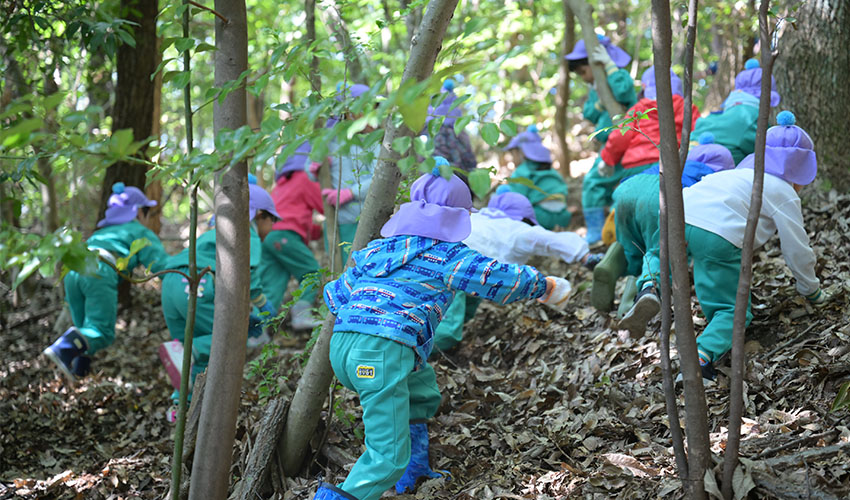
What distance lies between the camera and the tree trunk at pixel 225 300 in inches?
109

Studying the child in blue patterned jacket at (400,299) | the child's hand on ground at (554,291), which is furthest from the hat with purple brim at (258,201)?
the child's hand on ground at (554,291)

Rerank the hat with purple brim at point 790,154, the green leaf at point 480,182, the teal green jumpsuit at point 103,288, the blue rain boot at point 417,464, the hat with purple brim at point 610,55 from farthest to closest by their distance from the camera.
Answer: the hat with purple brim at point 610,55, the teal green jumpsuit at point 103,288, the hat with purple brim at point 790,154, the blue rain boot at point 417,464, the green leaf at point 480,182

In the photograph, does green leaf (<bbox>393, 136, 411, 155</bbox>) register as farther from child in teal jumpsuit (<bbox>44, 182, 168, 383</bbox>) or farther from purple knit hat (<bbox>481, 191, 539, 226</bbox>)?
child in teal jumpsuit (<bbox>44, 182, 168, 383</bbox>)

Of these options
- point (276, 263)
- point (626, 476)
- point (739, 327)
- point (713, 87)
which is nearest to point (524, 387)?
point (626, 476)

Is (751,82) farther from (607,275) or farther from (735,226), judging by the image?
(735,226)

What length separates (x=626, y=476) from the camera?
3.04 m

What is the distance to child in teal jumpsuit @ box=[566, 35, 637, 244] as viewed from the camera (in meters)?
6.17

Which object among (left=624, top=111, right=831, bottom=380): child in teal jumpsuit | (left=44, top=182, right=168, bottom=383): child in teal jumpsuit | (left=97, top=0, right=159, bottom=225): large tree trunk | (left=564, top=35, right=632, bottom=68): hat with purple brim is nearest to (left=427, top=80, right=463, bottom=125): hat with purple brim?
(left=564, top=35, right=632, bottom=68): hat with purple brim

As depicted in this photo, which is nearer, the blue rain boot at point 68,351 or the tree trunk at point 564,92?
the blue rain boot at point 68,351

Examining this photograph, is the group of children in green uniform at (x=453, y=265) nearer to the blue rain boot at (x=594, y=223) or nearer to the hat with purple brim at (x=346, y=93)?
the hat with purple brim at (x=346, y=93)

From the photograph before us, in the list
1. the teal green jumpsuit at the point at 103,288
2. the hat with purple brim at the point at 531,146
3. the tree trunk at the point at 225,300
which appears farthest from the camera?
the hat with purple brim at the point at 531,146

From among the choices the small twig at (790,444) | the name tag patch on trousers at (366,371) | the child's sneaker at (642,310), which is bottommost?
the small twig at (790,444)

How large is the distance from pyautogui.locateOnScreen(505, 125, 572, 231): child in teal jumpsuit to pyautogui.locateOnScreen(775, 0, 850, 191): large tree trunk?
2282 millimetres

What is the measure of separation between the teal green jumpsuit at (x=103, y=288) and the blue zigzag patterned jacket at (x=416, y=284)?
10.4ft
